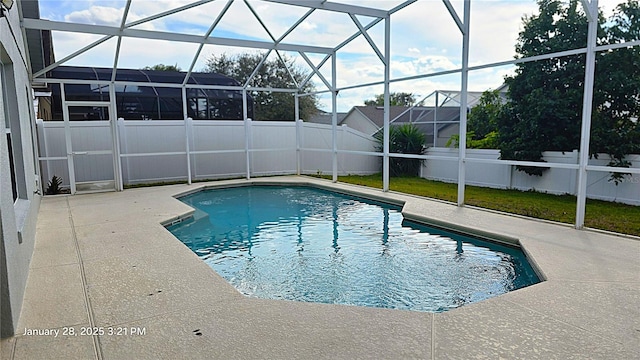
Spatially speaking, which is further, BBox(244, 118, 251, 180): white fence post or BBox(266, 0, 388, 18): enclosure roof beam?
BBox(244, 118, 251, 180): white fence post

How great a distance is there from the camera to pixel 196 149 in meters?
11.9

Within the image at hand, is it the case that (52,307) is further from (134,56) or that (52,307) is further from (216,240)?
(134,56)

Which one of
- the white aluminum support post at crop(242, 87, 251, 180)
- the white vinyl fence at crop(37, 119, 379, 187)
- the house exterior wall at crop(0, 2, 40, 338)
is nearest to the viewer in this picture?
the house exterior wall at crop(0, 2, 40, 338)

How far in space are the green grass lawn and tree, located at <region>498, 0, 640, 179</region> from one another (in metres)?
1.01

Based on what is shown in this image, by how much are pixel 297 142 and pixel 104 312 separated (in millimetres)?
9702

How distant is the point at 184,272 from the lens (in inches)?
154

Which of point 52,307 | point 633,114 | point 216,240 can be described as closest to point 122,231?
point 216,240

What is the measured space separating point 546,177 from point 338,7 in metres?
6.03

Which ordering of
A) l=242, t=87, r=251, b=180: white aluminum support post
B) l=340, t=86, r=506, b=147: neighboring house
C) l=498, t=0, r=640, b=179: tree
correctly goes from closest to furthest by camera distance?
l=498, t=0, r=640, b=179: tree, l=242, t=87, r=251, b=180: white aluminum support post, l=340, t=86, r=506, b=147: neighboring house

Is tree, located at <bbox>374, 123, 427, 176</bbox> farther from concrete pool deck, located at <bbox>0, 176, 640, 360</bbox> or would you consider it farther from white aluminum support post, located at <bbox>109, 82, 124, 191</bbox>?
concrete pool deck, located at <bbox>0, 176, 640, 360</bbox>

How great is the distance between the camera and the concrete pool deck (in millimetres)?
2484

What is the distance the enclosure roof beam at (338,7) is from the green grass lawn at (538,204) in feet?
13.1

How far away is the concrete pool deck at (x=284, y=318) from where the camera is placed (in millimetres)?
2484

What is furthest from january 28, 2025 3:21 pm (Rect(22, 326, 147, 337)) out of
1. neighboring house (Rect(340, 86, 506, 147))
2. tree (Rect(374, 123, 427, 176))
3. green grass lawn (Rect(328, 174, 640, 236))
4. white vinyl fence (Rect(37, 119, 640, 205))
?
neighboring house (Rect(340, 86, 506, 147))
